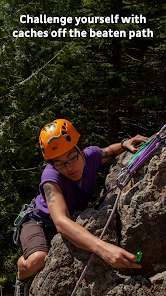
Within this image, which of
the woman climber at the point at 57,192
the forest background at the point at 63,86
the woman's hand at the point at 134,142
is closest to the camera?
the woman climber at the point at 57,192

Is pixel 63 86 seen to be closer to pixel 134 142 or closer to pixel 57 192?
pixel 134 142

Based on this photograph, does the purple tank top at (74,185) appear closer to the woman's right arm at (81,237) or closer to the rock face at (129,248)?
A: the woman's right arm at (81,237)

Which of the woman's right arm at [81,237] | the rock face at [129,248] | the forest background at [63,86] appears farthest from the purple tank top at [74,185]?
the forest background at [63,86]

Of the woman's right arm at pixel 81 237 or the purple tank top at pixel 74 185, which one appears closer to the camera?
the woman's right arm at pixel 81 237

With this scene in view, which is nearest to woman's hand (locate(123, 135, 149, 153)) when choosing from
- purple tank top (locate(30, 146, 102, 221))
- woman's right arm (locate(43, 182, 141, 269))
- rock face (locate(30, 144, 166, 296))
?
purple tank top (locate(30, 146, 102, 221))

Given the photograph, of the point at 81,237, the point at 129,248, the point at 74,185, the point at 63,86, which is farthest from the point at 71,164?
the point at 63,86

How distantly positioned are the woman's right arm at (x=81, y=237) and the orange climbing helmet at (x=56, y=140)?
1.19ft

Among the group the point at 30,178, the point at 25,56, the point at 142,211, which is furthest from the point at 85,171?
the point at 25,56

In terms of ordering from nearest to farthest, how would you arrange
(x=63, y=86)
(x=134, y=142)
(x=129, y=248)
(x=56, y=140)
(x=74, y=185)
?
(x=129, y=248) → (x=56, y=140) → (x=74, y=185) → (x=134, y=142) → (x=63, y=86)

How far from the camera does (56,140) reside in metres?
2.62

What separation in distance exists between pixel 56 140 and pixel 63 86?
513 centimetres

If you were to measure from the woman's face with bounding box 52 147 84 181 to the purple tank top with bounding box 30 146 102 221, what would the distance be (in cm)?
7

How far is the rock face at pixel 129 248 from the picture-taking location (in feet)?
6.84

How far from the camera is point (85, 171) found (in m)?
2.94
